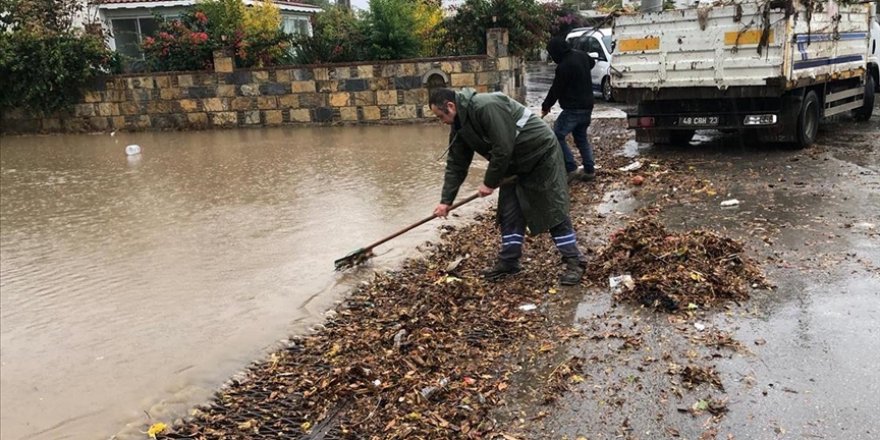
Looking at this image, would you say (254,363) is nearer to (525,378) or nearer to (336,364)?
(336,364)

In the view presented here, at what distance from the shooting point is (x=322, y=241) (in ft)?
22.7

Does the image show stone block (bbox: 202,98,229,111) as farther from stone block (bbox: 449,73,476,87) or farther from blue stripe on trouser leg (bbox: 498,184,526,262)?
blue stripe on trouser leg (bbox: 498,184,526,262)

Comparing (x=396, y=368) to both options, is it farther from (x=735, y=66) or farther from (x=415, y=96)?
(x=415, y=96)

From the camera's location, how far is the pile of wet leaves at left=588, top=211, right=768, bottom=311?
447cm

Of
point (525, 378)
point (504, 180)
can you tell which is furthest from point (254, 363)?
point (504, 180)

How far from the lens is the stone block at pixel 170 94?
15.6m

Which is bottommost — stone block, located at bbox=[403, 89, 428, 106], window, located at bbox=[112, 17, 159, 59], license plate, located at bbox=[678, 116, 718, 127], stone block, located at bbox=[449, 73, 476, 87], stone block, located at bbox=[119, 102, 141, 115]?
license plate, located at bbox=[678, 116, 718, 127]

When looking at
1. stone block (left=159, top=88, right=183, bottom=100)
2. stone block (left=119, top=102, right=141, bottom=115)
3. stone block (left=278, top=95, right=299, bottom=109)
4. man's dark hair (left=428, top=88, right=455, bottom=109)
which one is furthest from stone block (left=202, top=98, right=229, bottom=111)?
man's dark hair (left=428, top=88, right=455, bottom=109)

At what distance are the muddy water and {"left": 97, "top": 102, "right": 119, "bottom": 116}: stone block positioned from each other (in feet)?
11.2

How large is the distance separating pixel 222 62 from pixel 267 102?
1283 mm

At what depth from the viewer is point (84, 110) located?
15961 mm

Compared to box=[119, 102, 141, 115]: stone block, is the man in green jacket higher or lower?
lower

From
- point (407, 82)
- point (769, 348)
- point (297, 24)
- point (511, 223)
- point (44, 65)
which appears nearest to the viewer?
point (769, 348)

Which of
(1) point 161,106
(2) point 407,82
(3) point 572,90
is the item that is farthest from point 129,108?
(3) point 572,90
